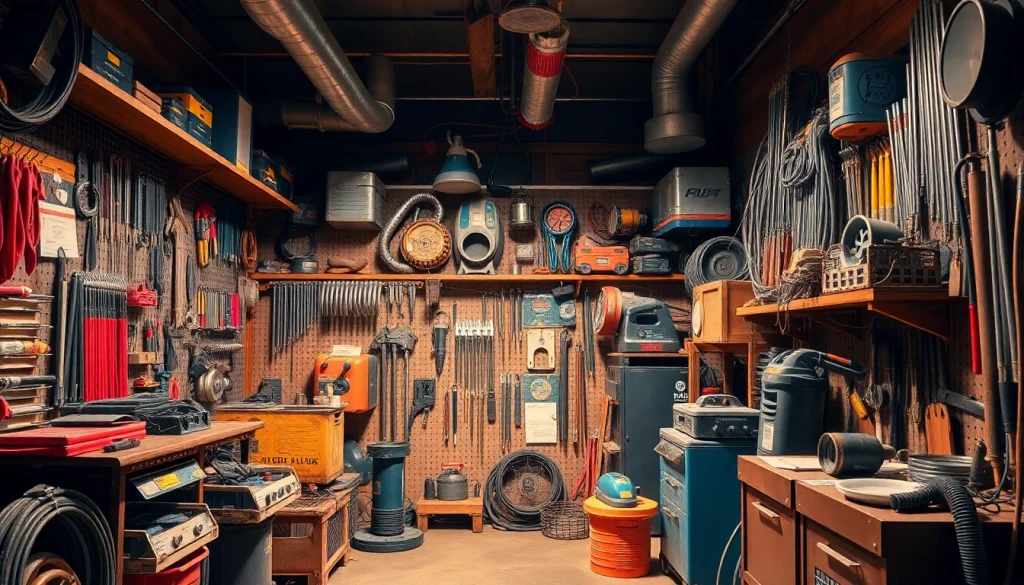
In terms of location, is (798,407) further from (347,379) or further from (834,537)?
(347,379)

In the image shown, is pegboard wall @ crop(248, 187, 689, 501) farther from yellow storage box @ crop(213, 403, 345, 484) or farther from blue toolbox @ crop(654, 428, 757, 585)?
blue toolbox @ crop(654, 428, 757, 585)

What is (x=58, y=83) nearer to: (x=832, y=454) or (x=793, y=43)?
(x=832, y=454)

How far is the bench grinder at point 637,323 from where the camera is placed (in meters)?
5.26

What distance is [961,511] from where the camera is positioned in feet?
6.07

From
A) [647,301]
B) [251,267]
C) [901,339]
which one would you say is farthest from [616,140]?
[901,339]

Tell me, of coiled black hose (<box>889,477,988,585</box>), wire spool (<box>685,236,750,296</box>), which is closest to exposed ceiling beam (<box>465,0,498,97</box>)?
wire spool (<box>685,236,750,296</box>)

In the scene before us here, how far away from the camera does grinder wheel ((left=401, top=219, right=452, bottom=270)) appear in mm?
5848

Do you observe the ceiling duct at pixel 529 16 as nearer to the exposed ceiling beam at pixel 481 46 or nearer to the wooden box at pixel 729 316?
the exposed ceiling beam at pixel 481 46

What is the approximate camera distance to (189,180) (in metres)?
4.50

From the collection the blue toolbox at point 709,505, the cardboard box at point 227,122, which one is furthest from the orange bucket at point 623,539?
the cardboard box at point 227,122

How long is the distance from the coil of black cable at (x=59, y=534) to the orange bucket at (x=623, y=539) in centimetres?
269

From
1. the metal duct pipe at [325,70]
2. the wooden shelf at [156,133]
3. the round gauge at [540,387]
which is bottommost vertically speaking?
the round gauge at [540,387]

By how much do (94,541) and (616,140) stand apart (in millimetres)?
4948

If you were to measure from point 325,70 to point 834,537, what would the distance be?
139 inches
